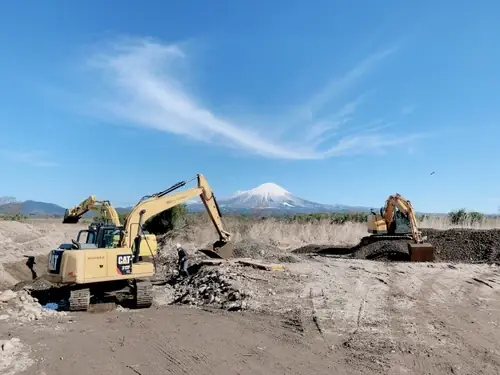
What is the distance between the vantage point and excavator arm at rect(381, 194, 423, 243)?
61.4ft

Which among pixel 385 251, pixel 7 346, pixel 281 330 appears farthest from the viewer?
pixel 385 251

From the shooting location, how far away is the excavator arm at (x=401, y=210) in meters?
18.7

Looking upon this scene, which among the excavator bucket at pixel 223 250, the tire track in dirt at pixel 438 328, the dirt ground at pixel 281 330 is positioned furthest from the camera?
the excavator bucket at pixel 223 250

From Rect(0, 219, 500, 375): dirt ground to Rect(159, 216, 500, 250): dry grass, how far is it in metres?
13.4

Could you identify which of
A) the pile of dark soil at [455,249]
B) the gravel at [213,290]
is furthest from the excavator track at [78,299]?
the pile of dark soil at [455,249]

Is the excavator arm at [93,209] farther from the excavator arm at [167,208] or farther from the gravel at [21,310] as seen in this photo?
the gravel at [21,310]

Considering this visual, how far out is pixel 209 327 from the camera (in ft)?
28.0

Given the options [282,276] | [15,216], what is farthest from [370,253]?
[15,216]

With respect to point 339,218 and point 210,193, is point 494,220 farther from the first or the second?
point 210,193

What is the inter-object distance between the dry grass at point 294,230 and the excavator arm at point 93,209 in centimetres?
1152

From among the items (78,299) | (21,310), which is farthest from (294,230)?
(21,310)

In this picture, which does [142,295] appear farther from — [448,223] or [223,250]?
[448,223]

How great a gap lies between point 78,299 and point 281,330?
17.4ft

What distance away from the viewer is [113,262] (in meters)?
10.6
